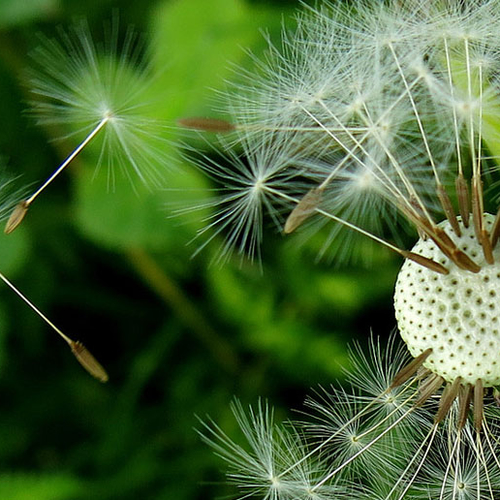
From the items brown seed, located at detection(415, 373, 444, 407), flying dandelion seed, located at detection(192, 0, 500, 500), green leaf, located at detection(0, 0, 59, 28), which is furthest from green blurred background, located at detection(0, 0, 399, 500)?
brown seed, located at detection(415, 373, 444, 407)

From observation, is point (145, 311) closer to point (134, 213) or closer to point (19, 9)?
point (134, 213)

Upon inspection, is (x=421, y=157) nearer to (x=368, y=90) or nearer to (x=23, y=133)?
(x=368, y=90)

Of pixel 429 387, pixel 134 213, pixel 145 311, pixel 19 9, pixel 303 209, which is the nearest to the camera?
pixel 303 209

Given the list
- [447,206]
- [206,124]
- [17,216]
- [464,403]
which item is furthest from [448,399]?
[17,216]

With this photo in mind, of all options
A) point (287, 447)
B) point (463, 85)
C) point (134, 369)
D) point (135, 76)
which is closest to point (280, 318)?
point (134, 369)

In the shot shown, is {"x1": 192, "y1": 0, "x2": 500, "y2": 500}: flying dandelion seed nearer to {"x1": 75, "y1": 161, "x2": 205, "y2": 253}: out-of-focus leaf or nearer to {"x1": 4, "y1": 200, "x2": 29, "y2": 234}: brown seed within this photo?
{"x1": 4, "y1": 200, "x2": 29, "y2": 234}: brown seed

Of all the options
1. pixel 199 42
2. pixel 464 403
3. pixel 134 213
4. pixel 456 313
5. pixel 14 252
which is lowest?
pixel 464 403
